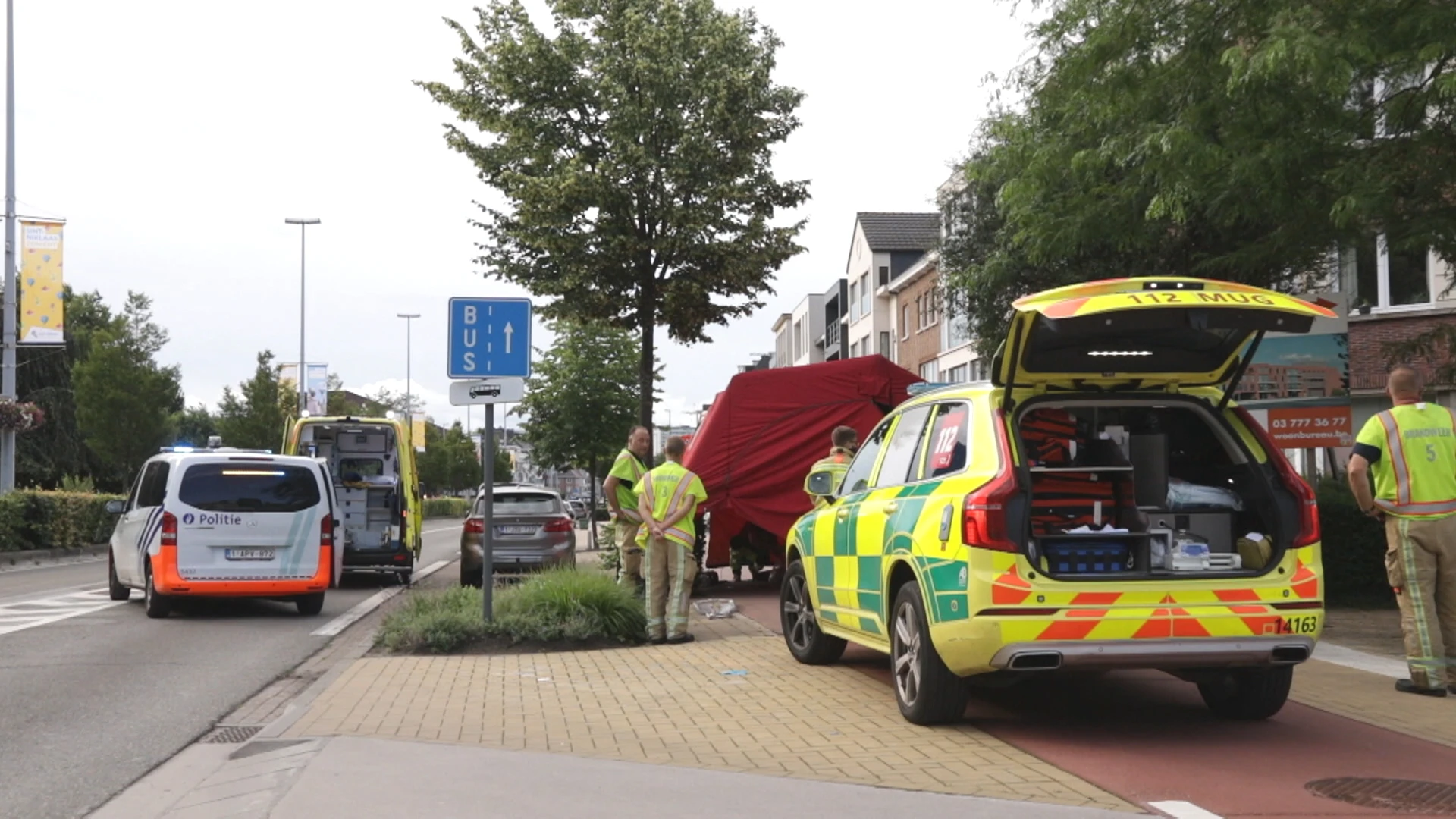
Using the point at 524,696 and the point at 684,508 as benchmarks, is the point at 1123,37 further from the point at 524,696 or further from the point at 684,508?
the point at 524,696

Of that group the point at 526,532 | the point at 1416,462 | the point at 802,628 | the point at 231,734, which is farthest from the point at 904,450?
the point at 526,532

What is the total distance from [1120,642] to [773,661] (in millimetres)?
4063

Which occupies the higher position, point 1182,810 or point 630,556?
point 630,556

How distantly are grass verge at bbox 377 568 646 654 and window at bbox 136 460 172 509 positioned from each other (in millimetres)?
4000

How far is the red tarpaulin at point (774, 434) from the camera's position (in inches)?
640

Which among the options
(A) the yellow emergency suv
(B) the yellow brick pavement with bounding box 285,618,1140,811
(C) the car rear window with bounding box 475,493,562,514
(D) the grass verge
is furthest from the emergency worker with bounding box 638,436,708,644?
(C) the car rear window with bounding box 475,493,562,514

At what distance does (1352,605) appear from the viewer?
561 inches

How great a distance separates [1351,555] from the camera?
1468 cm

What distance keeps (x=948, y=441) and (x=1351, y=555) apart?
882 centimetres

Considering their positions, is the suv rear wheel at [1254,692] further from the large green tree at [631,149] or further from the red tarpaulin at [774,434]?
the large green tree at [631,149]

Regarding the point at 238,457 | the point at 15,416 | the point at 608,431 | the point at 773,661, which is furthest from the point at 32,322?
the point at 773,661

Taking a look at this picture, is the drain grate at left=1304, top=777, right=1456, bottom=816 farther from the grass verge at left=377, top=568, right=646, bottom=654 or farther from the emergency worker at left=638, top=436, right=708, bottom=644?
the grass verge at left=377, top=568, right=646, bottom=654

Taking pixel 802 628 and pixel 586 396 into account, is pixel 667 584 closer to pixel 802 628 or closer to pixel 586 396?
pixel 802 628

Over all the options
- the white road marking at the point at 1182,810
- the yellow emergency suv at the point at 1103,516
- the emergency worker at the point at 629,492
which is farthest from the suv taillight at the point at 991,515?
the emergency worker at the point at 629,492
